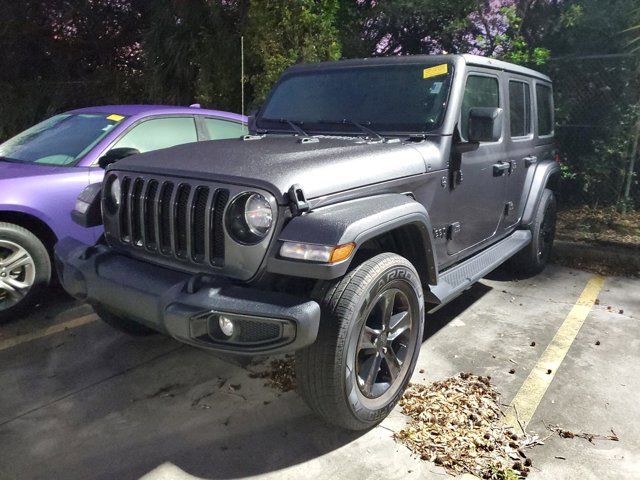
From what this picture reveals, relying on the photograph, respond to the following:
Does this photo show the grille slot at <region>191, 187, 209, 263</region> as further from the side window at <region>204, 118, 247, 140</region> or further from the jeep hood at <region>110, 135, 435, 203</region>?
the side window at <region>204, 118, 247, 140</region>

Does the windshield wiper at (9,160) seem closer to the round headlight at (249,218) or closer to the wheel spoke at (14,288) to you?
the wheel spoke at (14,288)

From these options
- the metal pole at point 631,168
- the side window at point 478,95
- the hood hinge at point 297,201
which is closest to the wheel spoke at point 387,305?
the hood hinge at point 297,201

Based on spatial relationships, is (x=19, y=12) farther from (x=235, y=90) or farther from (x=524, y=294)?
(x=524, y=294)

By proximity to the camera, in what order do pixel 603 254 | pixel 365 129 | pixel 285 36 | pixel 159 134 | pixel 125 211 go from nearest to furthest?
1. pixel 125 211
2. pixel 365 129
3. pixel 159 134
4. pixel 603 254
5. pixel 285 36

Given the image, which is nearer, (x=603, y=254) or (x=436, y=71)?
(x=436, y=71)

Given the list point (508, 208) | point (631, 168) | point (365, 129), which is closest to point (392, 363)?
point (365, 129)

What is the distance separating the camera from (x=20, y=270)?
157 inches

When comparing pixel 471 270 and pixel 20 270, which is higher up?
pixel 20 270

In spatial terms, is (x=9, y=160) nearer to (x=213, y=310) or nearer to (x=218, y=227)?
(x=218, y=227)

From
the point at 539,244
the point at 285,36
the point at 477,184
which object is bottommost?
the point at 539,244

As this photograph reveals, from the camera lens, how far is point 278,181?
7.83 feet

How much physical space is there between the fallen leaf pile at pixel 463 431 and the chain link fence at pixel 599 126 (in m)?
4.98

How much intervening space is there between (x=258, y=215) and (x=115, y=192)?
1.04 m

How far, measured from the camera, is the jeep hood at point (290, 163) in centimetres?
246
